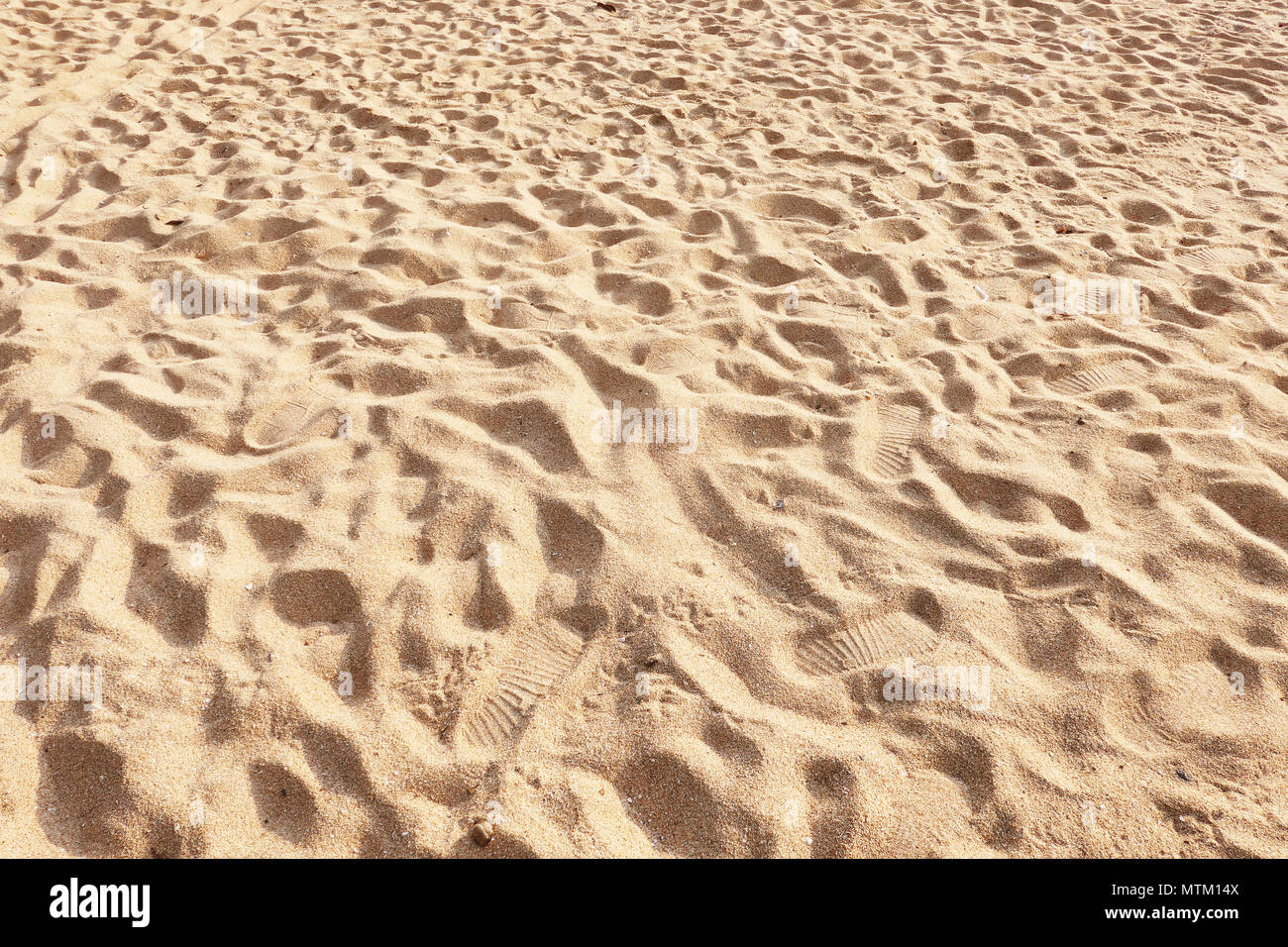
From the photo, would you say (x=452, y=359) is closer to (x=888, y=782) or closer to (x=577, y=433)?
(x=577, y=433)

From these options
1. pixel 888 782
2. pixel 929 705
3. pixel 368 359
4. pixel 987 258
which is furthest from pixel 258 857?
pixel 987 258

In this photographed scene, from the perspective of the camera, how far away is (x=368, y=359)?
3293mm

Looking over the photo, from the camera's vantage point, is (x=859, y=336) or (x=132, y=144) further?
(x=132, y=144)

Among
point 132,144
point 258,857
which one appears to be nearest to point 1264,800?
point 258,857

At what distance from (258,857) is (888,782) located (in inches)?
57.9

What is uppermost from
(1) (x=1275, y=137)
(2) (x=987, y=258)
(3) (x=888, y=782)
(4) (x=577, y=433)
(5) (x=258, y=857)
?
(1) (x=1275, y=137)

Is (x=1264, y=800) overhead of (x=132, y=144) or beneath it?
beneath

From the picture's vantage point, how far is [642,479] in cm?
284

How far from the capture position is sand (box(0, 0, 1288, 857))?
2.05 meters

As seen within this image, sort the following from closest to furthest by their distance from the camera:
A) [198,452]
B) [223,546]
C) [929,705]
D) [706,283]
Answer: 1. [929,705]
2. [223,546]
3. [198,452]
4. [706,283]

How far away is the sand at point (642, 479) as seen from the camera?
2.05 meters

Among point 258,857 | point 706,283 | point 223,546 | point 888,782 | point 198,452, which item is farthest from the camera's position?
point 706,283

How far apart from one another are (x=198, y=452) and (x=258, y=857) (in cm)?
149

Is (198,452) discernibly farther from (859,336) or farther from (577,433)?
(859,336)
